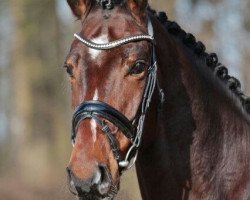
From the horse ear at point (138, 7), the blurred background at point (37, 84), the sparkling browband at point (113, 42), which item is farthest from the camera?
the blurred background at point (37, 84)

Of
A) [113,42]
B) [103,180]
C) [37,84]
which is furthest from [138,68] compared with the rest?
[37,84]

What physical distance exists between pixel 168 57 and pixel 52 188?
1131 cm

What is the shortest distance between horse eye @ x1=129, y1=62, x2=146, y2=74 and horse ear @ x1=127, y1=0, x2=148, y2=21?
0.39m

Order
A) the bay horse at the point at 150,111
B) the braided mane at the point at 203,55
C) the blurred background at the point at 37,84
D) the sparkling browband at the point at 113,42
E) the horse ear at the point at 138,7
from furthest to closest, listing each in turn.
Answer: the blurred background at the point at 37,84 → the braided mane at the point at 203,55 → the horse ear at the point at 138,7 → the sparkling browband at the point at 113,42 → the bay horse at the point at 150,111

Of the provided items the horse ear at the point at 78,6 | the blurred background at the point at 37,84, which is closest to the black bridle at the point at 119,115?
the horse ear at the point at 78,6

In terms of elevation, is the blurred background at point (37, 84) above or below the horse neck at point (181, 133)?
above

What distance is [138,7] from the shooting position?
457cm

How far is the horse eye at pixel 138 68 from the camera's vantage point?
170 inches

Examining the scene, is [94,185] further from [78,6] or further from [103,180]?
[78,6]

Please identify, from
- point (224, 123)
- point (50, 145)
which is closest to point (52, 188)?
point (50, 145)

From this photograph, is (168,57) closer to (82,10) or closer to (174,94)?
(174,94)

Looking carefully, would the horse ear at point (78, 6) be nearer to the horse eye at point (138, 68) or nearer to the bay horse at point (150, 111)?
the bay horse at point (150, 111)

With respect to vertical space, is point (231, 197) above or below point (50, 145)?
below

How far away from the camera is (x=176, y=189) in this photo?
4684mm
